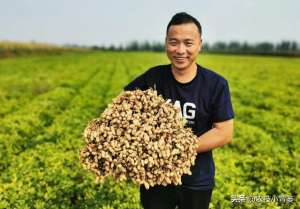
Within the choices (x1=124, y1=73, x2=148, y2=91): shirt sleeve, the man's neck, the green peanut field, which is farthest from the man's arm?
the green peanut field

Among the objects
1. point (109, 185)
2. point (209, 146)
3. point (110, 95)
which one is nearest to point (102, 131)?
point (209, 146)

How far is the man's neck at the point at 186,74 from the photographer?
13.0ft

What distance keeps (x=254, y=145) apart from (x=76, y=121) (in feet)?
17.1

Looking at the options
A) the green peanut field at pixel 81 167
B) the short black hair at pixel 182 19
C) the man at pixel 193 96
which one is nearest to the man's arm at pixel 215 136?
the man at pixel 193 96

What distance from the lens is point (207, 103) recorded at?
3.91 m

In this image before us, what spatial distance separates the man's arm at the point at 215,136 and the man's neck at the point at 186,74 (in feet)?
1.58

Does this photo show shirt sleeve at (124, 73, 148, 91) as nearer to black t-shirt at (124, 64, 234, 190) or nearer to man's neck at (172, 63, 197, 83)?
black t-shirt at (124, 64, 234, 190)

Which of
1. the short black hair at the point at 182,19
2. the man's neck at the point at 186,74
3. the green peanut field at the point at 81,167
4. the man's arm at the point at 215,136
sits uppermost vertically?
the short black hair at the point at 182,19

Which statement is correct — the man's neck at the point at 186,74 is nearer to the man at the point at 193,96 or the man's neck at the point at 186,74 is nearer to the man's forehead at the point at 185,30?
the man at the point at 193,96

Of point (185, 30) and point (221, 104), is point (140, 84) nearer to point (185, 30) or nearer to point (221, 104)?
point (185, 30)

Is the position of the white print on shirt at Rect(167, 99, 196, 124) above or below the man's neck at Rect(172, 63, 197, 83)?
below

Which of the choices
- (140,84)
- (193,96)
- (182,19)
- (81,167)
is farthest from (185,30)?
(81,167)

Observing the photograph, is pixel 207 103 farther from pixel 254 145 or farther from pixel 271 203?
pixel 254 145

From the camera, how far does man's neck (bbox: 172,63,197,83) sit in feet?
13.0
